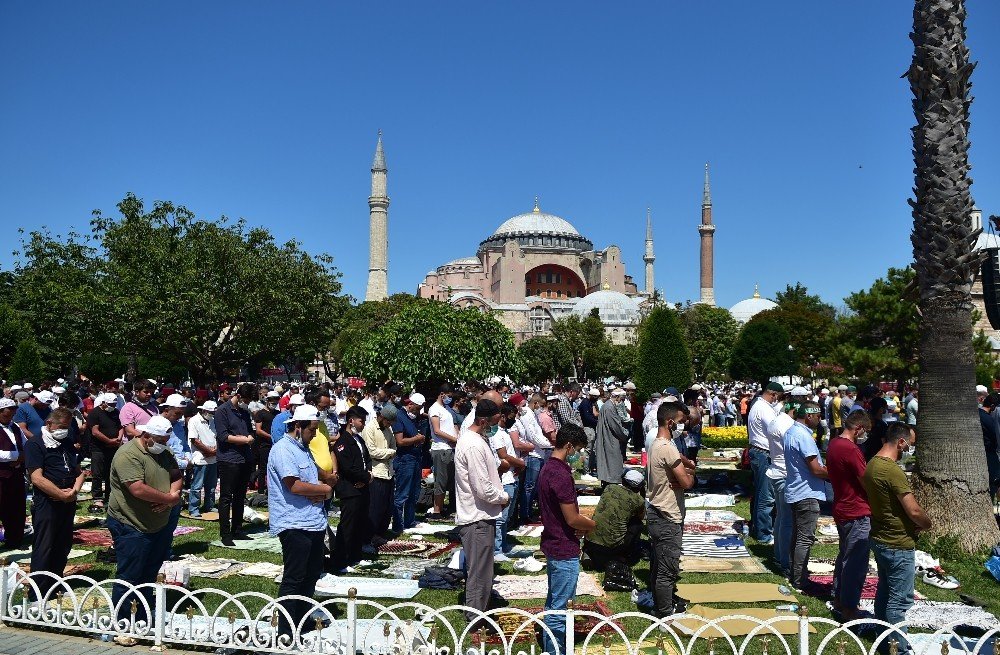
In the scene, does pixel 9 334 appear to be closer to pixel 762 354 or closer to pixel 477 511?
pixel 477 511

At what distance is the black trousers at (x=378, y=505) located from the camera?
777 centimetres

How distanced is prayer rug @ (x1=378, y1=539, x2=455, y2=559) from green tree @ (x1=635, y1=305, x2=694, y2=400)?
1664 centimetres

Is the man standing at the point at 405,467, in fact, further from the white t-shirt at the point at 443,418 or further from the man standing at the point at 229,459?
the man standing at the point at 229,459

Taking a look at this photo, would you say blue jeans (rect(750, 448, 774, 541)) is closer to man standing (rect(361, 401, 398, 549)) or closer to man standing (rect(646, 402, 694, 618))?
man standing (rect(646, 402, 694, 618))

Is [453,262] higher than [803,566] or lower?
higher

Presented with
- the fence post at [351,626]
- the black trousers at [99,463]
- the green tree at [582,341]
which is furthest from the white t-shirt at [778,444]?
the green tree at [582,341]

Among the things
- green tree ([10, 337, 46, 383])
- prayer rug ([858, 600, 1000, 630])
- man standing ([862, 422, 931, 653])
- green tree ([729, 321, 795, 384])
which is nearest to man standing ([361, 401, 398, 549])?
prayer rug ([858, 600, 1000, 630])

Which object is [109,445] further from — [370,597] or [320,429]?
[370,597]

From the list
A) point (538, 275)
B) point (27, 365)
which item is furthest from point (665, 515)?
point (538, 275)

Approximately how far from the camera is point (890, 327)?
22859 millimetres

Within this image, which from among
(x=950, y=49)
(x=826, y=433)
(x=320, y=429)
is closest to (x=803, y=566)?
(x=320, y=429)

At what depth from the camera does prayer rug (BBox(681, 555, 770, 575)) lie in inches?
275

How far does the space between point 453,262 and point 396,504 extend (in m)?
81.0

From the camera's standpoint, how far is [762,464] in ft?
26.9
